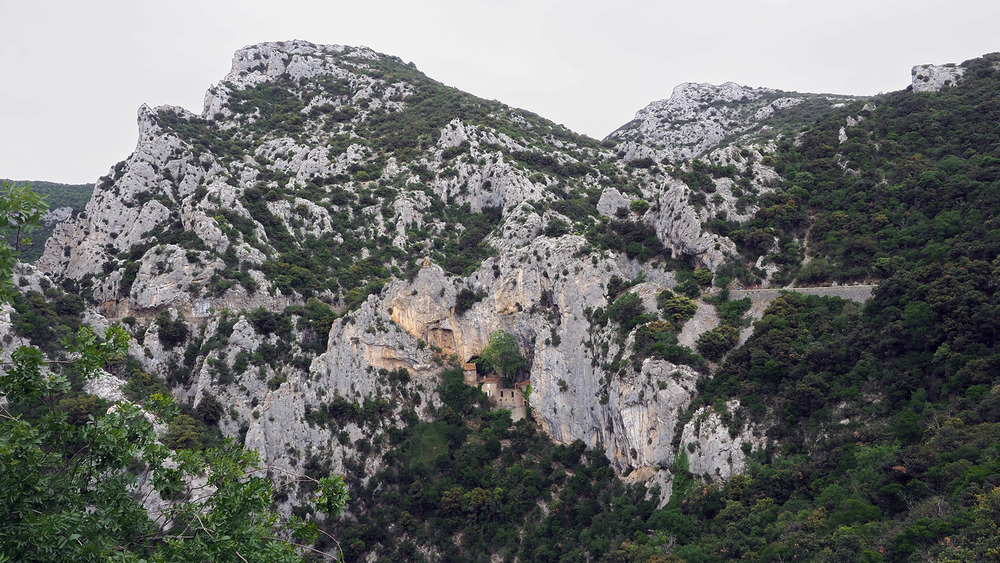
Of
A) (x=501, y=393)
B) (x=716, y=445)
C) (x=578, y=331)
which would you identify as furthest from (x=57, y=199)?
(x=716, y=445)

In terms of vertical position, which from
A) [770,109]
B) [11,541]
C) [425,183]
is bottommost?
[11,541]

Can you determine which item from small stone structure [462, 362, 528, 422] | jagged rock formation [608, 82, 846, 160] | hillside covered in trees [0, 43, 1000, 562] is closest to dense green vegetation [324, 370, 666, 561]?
hillside covered in trees [0, 43, 1000, 562]

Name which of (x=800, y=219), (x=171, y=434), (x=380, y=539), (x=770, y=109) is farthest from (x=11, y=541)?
(x=770, y=109)

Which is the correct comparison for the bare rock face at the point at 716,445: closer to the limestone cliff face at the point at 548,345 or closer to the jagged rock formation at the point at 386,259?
the jagged rock formation at the point at 386,259

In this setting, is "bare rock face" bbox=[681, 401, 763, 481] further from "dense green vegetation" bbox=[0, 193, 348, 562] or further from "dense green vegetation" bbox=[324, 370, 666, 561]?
"dense green vegetation" bbox=[0, 193, 348, 562]

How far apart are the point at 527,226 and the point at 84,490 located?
62793mm

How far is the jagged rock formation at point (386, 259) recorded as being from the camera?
185 ft

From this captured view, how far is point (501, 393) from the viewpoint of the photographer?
64.2 m

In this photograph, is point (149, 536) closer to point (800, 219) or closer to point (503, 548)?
point (503, 548)

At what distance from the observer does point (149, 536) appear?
12172mm

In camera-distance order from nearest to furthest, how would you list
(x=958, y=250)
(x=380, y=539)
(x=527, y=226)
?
(x=958, y=250) < (x=380, y=539) < (x=527, y=226)

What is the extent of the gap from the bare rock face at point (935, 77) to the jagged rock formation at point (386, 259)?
16852 mm

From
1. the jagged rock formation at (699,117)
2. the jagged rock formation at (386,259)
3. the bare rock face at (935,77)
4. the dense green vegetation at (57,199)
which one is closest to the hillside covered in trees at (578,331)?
the jagged rock formation at (386,259)

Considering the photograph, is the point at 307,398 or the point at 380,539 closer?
the point at 380,539
